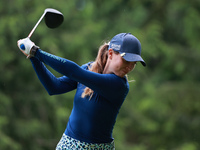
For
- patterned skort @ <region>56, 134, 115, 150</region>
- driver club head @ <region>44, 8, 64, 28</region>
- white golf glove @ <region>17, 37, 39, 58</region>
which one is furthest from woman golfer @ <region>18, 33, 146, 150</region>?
driver club head @ <region>44, 8, 64, 28</region>

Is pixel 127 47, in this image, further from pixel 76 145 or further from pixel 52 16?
pixel 76 145

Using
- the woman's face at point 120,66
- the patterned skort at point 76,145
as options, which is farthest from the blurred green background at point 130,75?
the woman's face at point 120,66

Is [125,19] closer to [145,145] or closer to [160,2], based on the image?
A: [160,2]

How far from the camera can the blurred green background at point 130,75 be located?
301 inches

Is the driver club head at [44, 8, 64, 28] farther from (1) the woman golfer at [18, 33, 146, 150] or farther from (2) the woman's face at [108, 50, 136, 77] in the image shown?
(2) the woman's face at [108, 50, 136, 77]

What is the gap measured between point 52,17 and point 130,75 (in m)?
6.71

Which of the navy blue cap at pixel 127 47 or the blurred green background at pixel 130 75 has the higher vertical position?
the blurred green background at pixel 130 75

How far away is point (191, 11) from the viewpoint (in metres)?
9.77

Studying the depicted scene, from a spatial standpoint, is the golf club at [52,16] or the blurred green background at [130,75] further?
the blurred green background at [130,75]

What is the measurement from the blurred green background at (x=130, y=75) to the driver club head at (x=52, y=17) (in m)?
4.28

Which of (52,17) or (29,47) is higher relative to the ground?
(52,17)

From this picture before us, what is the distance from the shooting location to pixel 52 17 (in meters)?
2.93

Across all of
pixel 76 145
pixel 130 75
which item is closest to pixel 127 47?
pixel 76 145

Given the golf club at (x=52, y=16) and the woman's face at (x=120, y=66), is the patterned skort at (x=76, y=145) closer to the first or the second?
the woman's face at (x=120, y=66)
